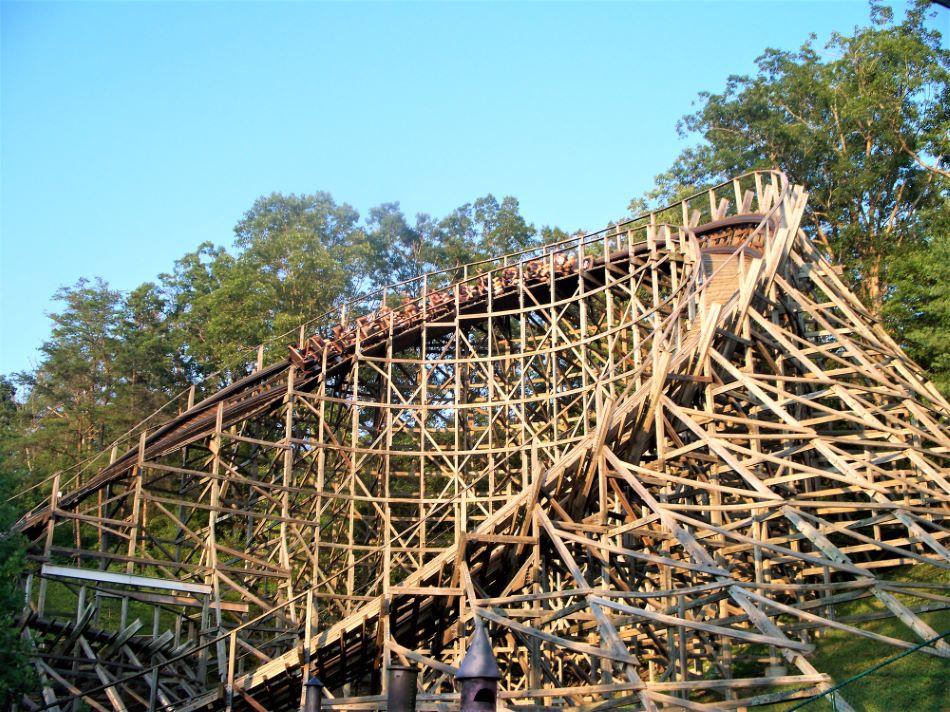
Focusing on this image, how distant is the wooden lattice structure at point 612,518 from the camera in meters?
15.5

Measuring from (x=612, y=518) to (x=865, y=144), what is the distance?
1790 cm

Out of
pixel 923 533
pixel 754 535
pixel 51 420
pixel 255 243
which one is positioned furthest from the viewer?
pixel 255 243

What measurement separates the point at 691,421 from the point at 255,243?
93.7 ft

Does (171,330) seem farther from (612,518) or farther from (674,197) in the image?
(612,518)

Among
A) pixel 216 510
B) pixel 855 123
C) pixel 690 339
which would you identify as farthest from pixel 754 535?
pixel 855 123

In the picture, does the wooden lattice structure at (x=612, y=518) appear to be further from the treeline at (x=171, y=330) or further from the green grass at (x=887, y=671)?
the treeline at (x=171, y=330)

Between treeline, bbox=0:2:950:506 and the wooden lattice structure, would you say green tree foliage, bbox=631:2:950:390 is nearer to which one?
treeline, bbox=0:2:950:506

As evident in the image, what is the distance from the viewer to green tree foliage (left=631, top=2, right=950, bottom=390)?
99.0 feet

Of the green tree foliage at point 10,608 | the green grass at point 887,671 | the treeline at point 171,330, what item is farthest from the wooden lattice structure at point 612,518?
the treeline at point 171,330

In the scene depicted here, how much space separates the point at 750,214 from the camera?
22812mm

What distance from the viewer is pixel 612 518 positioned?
20.7 meters

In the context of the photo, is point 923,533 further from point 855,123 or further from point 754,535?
point 855,123

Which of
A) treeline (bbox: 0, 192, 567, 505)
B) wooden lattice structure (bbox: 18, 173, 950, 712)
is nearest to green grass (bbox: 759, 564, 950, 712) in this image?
wooden lattice structure (bbox: 18, 173, 950, 712)

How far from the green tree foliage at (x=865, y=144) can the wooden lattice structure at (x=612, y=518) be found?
282 inches
